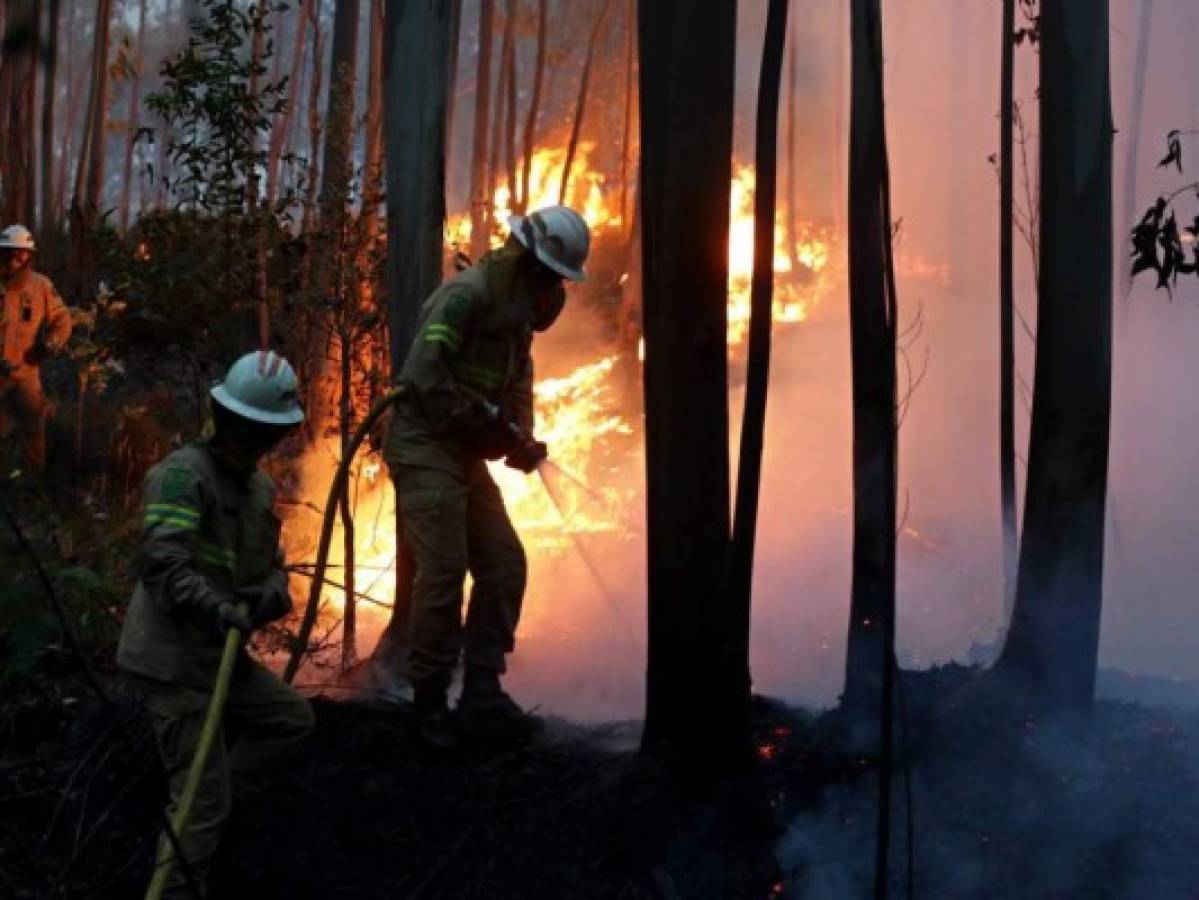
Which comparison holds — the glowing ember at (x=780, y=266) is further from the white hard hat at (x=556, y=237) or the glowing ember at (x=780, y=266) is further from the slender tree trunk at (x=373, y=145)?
the white hard hat at (x=556, y=237)

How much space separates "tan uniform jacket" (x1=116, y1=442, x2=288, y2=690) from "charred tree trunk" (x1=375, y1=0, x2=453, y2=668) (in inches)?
90.6

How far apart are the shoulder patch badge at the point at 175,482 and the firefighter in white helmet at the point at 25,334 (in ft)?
20.2

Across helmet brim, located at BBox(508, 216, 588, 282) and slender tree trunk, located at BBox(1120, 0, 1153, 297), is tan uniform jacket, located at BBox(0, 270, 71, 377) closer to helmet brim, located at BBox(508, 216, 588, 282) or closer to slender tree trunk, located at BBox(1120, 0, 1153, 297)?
helmet brim, located at BBox(508, 216, 588, 282)

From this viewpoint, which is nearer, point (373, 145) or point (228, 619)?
point (228, 619)

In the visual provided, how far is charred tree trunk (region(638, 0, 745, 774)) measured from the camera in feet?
14.9

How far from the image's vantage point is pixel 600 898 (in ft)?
14.3

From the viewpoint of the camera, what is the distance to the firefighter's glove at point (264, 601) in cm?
407

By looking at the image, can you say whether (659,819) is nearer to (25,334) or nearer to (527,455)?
(527,455)

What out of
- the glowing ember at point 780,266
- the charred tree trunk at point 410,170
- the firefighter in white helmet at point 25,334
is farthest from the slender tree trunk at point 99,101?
the charred tree trunk at point 410,170

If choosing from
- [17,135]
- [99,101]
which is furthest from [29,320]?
[99,101]

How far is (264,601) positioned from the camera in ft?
13.4

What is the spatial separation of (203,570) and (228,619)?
0.40 metres

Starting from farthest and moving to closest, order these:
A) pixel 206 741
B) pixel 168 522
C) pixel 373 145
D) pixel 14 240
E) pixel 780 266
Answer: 1. pixel 780 266
2. pixel 373 145
3. pixel 14 240
4. pixel 168 522
5. pixel 206 741

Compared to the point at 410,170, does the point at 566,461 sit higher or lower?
lower
